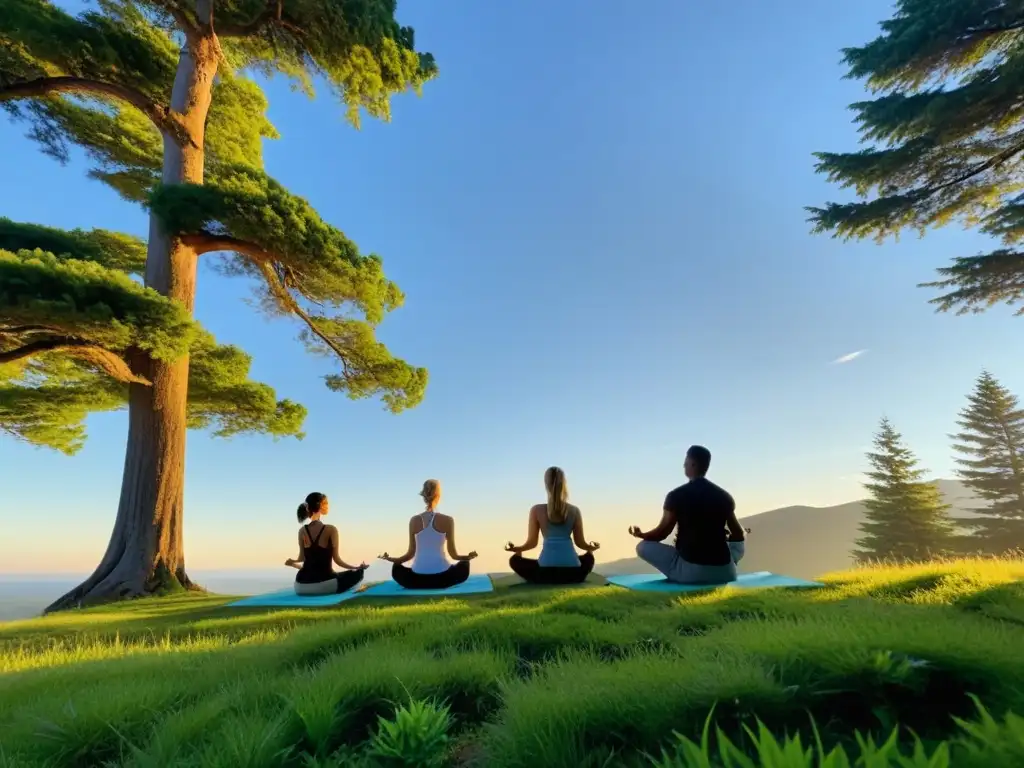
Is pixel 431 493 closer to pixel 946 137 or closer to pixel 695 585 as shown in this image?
pixel 695 585

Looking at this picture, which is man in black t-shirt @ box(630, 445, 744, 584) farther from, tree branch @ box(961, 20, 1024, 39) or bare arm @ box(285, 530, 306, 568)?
tree branch @ box(961, 20, 1024, 39)

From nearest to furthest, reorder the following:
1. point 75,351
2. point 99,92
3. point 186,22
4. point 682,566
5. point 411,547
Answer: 1. point 682,566
2. point 411,547
3. point 75,351
4. point 186,22
5. point 99,92

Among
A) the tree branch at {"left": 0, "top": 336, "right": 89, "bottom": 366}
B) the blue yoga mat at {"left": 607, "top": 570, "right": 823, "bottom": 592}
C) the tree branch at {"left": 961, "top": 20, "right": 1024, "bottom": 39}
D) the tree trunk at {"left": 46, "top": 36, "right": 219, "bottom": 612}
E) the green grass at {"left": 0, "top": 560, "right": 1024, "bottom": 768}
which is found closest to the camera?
the green grass at {"left": 0, "top": 560, "right": 1024, "bottom": 768}

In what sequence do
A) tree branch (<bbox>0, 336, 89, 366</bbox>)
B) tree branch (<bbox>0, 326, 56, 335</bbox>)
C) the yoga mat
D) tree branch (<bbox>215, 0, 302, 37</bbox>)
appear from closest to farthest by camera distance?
the yoga mat → tree branch (<bbox>0, 326, 56, 335</bbox>) → tree branch (<bbox>0, 336, 89, 366</bbox>) → tree branch (<bbox>215, 0, 302, 37</bbox>)

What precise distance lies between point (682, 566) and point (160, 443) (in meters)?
8.68

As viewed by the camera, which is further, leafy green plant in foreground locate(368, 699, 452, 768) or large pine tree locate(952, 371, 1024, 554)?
large pine tree locate(952, 371, 1024, 554)

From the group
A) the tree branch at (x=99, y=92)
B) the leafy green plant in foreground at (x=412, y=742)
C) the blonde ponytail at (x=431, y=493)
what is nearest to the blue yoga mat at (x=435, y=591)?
the blonde ponytail at (x=431, y=493)

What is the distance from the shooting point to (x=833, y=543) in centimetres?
5369

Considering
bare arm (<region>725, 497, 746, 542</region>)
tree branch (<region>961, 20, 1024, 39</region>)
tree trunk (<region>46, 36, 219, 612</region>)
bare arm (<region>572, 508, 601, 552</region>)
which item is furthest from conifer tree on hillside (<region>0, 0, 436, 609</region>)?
tree branch (<region>961, 20, 1024, 39</region>)

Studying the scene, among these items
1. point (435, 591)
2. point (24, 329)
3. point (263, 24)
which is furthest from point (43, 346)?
point (263, 24)

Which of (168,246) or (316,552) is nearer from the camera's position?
(316,552)

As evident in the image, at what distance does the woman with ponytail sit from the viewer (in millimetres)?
6977

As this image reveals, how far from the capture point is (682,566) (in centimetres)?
624

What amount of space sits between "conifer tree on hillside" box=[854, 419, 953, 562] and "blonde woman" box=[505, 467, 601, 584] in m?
22.9
